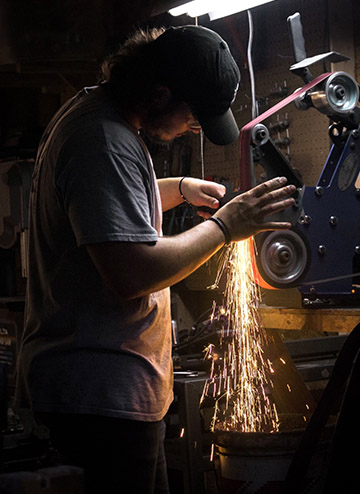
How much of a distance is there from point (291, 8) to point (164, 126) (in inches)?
102

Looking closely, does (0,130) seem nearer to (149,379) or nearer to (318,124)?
(318,124)

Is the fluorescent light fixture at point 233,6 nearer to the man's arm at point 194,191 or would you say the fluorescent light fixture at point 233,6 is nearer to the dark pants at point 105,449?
the man's arm at point 194,191

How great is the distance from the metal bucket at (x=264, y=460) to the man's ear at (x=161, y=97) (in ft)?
4.34

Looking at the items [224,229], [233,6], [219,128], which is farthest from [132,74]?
[233,6]

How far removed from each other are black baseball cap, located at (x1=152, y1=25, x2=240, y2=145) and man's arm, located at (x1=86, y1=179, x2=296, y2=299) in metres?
0.24

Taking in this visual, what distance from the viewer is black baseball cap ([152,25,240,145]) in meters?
2.07

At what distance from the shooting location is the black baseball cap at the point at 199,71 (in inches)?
81.4

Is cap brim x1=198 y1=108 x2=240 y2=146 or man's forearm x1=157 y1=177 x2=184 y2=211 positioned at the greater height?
cap brim x1=198 y1=108 x2=240 y2=146

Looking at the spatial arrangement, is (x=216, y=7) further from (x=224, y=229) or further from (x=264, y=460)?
(x=264, y=460)

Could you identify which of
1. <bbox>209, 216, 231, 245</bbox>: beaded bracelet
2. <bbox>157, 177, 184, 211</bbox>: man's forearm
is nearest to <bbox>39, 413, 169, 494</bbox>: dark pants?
<bbox>209, 216, 231, 245</bbox>: beaded bracelet

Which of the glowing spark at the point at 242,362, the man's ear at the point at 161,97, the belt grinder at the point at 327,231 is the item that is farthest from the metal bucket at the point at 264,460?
the man's ear at the point at 161,97

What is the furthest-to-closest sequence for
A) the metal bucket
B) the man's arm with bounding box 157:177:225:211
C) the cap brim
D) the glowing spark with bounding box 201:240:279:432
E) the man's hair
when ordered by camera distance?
the glowing spark with bounding box 201:240:279:432 < the metal bucket < the man's arm with bounding box 157:177:225:211 < the cap brim < the man's hair

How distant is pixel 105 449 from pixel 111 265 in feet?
1.56

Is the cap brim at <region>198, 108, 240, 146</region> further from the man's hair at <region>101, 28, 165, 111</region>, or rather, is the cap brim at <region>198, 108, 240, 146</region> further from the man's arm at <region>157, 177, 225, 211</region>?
the man's arm at <region>157, 177, 225, 211</region>
